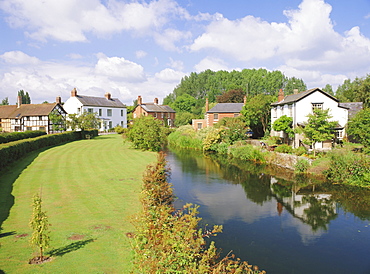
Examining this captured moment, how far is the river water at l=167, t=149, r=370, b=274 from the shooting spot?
1072cm

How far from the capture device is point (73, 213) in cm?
1162

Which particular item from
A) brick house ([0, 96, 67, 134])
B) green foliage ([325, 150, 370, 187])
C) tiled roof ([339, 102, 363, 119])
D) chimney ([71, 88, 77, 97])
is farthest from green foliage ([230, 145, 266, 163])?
chimney ([71, 88, 77, 97])

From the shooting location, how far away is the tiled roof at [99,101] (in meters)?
62.2

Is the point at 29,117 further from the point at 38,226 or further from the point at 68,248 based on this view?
the point at 38,226

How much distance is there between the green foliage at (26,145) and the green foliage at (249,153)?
2317 centimetres

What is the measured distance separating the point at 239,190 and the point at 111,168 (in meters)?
9.97

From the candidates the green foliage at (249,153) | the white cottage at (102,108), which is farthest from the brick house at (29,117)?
the green foliage at (249,153)

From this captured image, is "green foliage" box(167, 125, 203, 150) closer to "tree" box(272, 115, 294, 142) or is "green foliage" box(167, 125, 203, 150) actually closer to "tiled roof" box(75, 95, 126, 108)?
"tree" box(272, 115, 294, 142)

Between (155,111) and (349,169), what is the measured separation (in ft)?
190

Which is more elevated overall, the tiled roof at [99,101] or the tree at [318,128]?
the tiled roof at [99,101]

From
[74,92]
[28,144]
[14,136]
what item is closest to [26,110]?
[74,92]

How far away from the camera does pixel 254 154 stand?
108 ft

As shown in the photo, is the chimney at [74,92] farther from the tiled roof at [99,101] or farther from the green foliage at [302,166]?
the green foliage at [302,166]

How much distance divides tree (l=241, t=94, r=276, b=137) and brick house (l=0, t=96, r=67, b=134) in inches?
1294
